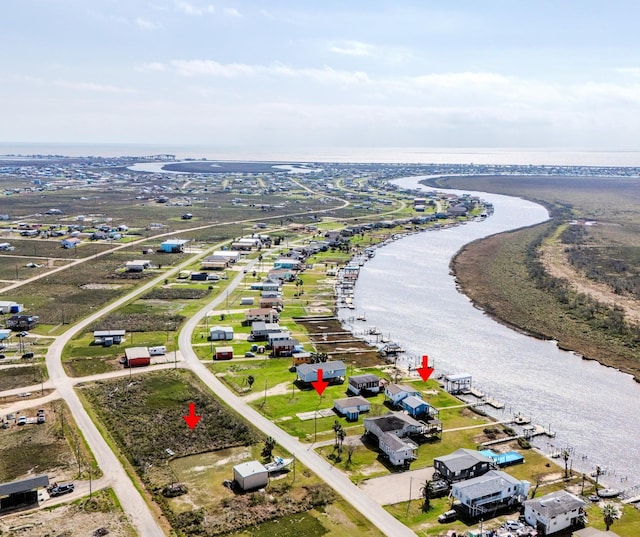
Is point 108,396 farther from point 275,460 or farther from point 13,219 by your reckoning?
point 13,219

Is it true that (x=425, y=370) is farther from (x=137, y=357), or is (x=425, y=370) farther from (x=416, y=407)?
(x=137, y=357)

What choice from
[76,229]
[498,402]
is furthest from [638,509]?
[76,229]

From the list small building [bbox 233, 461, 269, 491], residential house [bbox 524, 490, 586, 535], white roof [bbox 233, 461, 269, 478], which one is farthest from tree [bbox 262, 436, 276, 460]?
residential house [bbox 524, 490, 586, 535]

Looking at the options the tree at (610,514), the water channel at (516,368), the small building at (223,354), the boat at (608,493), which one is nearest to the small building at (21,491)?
the small building at (223,354)

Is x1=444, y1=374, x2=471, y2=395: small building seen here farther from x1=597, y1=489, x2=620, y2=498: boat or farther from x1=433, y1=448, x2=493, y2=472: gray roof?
x1=597, y1=489, x2=620, y2=498: boat

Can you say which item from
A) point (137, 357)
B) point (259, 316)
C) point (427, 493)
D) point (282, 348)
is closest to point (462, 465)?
point (427, 493)

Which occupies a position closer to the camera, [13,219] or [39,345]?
[39,345]
